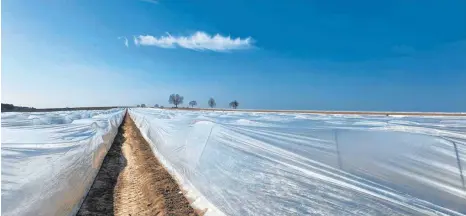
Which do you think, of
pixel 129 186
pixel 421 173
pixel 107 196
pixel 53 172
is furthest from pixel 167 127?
pixel 421 173

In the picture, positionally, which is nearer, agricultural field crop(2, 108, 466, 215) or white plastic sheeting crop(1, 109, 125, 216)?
agricultural field crop(2, 108, 466, 215)

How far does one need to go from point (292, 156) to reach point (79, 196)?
4.79m

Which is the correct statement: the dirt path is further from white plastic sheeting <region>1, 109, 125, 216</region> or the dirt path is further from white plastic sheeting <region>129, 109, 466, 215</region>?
white plastic sheeting <region>129, 109, 466, 215</region>

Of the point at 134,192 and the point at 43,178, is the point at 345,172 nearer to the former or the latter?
the point at 43,178

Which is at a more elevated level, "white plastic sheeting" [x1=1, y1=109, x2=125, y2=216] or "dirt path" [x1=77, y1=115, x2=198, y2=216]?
"white plastic sheeting" [x1=1, y1=109, x2=125, y2=216]

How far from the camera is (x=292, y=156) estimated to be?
4.50 meters

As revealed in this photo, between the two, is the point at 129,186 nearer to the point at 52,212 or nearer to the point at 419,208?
the point at 52,212

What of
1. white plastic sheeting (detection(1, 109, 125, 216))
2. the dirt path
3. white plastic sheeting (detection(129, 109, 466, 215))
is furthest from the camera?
the dirt path

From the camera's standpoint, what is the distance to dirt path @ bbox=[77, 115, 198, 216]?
6453mm

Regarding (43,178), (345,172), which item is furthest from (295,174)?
(43,178)

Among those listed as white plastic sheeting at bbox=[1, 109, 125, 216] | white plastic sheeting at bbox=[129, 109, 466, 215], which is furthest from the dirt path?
white plastic sheeting at bbox=[129, 109, 466, 215]

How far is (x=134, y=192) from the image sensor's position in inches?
309

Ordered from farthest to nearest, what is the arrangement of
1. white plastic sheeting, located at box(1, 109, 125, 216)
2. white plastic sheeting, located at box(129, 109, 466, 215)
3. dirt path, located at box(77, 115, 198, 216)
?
dirt path, located at box(77, 115, 198, 216), white plastic sheeting, located at box(1, 109, 125, 216), white plastic sheeting, located at box(129, 109, 466, 215)

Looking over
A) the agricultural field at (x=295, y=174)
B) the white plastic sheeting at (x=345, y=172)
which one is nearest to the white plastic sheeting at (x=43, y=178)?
the agricultural field at (x=295, y=174)
